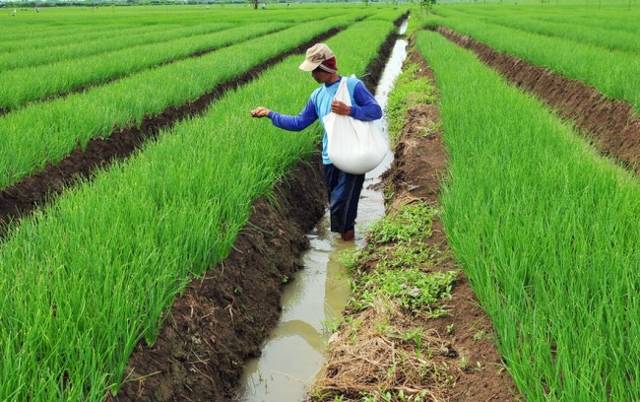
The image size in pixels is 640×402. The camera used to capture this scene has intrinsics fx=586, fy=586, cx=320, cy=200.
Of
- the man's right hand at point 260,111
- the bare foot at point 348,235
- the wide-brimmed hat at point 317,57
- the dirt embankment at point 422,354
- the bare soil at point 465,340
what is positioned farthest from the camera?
the bare foot at point 348,235

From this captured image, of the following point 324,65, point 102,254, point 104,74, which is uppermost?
point 324,65

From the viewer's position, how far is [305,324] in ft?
10.5

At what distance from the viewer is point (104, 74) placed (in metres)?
8.43

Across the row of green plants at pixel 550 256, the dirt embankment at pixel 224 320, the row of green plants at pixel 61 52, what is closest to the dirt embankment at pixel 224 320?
the dirt embankment at pixel 224 320

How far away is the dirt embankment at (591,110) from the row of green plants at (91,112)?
176 inches

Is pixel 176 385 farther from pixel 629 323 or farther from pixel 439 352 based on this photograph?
pixel 629 323

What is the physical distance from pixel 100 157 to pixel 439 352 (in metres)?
3.80

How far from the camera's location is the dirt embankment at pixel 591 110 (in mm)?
5570

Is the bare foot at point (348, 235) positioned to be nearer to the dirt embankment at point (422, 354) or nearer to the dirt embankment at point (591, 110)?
the dirt embankment at point (422, 354)

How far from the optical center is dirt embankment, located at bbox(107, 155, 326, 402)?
6.97 feet

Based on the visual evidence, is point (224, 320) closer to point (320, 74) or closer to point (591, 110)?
point (320, 74)

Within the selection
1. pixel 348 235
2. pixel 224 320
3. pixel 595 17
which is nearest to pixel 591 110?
pixel 348 235

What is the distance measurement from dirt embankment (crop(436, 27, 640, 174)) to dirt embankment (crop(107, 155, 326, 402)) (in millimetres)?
2905

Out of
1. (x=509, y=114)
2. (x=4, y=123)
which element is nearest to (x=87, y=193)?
(x=4, y=123)
